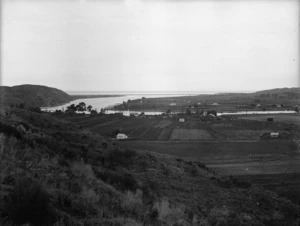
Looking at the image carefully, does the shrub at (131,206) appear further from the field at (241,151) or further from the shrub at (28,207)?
the field at (241,151)

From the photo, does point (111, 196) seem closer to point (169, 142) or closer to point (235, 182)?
point (235, 182)

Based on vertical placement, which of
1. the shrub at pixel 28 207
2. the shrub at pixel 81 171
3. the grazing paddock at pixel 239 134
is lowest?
the grazing paddock at pixel 239 134

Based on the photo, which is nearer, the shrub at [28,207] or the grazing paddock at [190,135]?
the shrub at [28,207]

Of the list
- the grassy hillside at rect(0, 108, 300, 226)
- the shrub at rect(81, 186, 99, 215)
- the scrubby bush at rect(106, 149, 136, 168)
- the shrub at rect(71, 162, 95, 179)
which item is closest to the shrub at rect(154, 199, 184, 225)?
the grassy hillside at rect(0, 108, 300, 226)

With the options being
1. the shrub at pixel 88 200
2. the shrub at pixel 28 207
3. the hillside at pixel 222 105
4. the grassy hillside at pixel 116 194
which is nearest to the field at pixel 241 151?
the grassy hillside at pixel 116 194

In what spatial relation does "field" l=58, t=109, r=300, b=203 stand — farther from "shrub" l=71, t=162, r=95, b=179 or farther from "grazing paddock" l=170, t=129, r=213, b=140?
"shrub" l=71, t=162, r=95, b=179

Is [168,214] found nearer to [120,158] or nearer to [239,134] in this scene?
[120,158]

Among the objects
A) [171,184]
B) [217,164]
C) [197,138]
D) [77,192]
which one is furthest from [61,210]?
[197,138]

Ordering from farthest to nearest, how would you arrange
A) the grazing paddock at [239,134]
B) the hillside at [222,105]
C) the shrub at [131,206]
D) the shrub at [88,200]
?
1. the hillside at [222,105]
2. the grazing paddock at [239,134]
3. the shrub at [131,206]
4. the shrub at [88,200]
